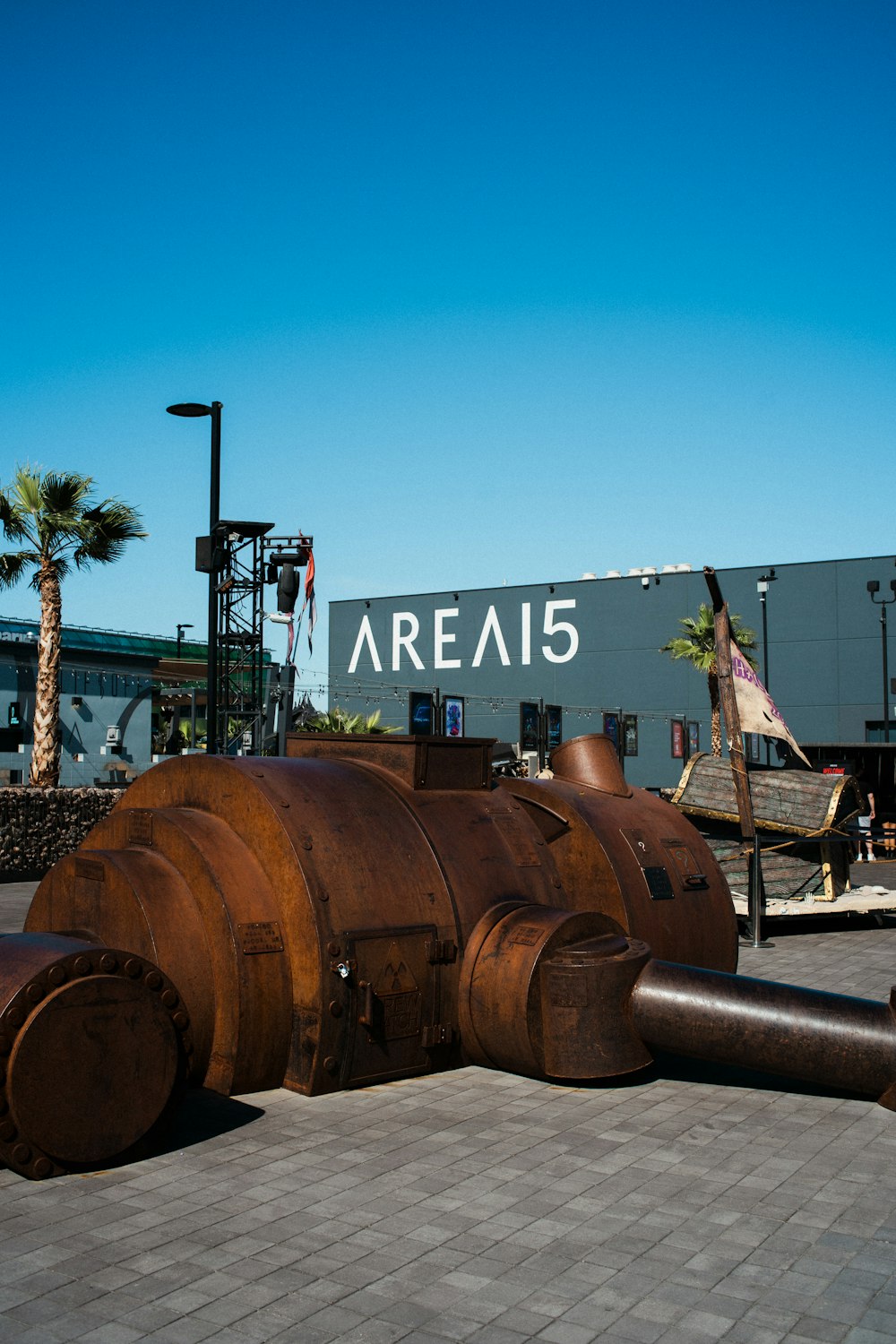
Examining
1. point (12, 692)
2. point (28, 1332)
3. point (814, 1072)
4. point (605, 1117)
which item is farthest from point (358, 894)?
point (12, 692)

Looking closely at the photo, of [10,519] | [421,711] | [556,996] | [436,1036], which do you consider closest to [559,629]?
[421,711]

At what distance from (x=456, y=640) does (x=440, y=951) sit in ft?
166

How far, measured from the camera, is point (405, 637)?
59.6 meters

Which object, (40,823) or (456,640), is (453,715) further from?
(456,640)

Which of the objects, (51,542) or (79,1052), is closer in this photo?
(79,1052)

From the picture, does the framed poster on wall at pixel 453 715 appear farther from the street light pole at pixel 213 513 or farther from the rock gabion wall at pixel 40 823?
the street light pole at pixel 213 513

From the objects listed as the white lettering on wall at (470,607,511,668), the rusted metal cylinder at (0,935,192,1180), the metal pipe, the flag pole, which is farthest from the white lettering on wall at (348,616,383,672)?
the rusted metal cylinder at (0,935,192,1180)

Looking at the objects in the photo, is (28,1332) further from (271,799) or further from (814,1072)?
(814,1072)

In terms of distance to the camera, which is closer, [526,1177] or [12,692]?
[526,1177]

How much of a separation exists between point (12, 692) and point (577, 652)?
2552 cm

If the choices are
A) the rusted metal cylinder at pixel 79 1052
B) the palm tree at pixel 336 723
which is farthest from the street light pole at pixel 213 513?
the palm tree at pixel 336 723

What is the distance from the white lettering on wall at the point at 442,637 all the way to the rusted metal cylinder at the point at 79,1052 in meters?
52.0

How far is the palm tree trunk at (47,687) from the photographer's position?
22.6 m

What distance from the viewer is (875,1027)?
6383 millimetres
